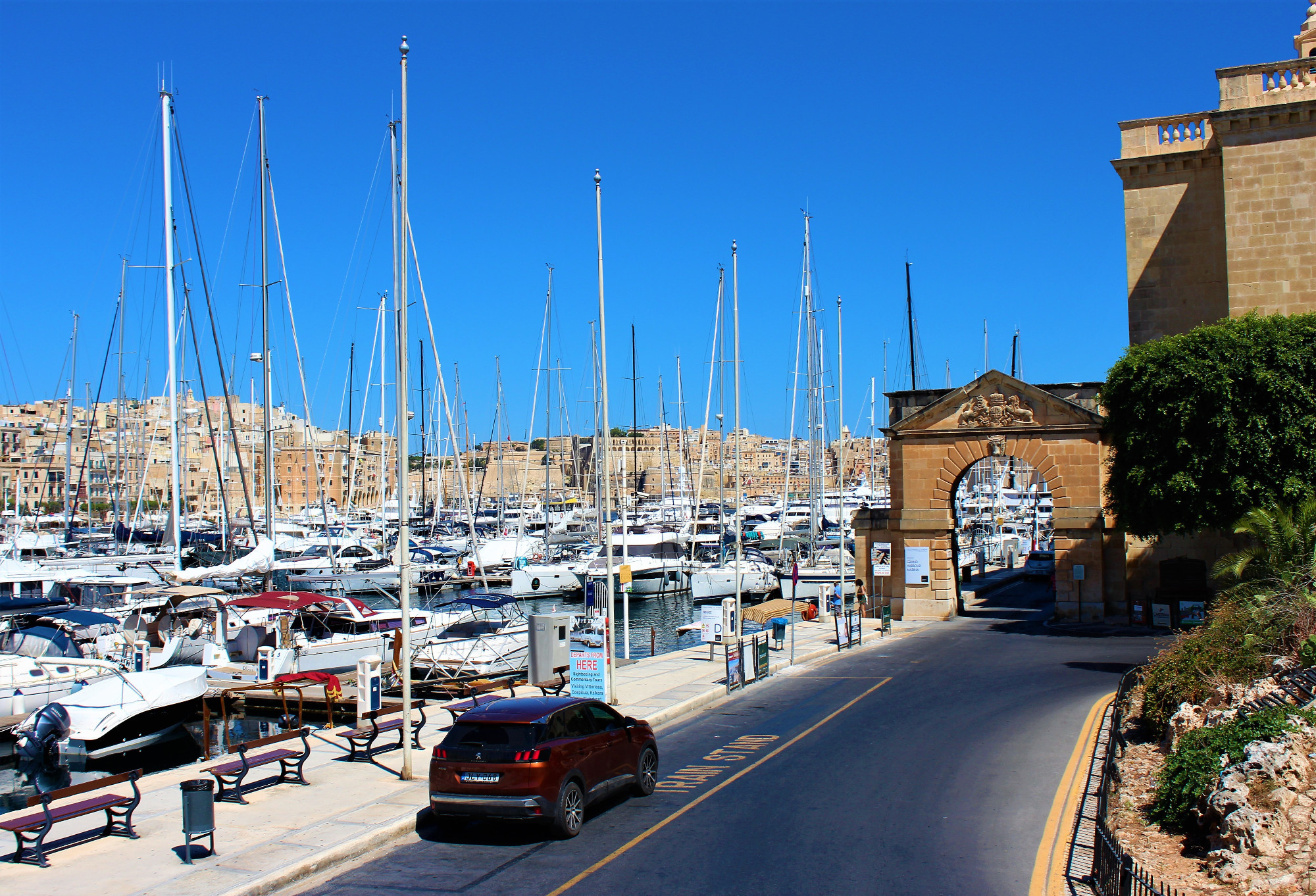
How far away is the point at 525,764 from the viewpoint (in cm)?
1114

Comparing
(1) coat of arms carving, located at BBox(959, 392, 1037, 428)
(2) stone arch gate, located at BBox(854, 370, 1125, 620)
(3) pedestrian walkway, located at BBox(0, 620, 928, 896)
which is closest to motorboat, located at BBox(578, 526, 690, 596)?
(2) stone arch gate, located at BBox(854, 370, 1125, 620)

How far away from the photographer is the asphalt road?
33.1 feet

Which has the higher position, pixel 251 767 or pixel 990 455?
pixel 990 455

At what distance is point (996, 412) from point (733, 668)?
16673 millimetres

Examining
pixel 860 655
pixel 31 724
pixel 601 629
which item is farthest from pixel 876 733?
pixel 31 724

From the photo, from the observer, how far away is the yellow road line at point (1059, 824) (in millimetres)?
9828

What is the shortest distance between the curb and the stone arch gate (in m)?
25.6

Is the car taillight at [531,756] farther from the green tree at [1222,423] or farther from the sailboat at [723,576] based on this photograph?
the sailboat at [723,576]

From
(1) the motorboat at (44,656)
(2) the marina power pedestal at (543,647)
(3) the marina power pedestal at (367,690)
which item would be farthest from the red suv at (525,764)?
(1) the motorboat at (44,656)

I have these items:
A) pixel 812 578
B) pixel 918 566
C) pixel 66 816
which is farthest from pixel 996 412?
pixel 66 816

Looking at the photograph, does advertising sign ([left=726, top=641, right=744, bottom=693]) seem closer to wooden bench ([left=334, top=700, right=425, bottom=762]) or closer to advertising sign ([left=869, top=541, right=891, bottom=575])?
wooden bench ([left=334, top=700, right=425, bottom=762])

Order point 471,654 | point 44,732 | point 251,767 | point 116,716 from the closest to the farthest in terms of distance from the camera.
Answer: point 251,767 < point 44,732 < point 116,716 < point 471,654

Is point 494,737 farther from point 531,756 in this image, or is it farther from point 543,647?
point 543,647

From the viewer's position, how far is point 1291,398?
26.5 m
